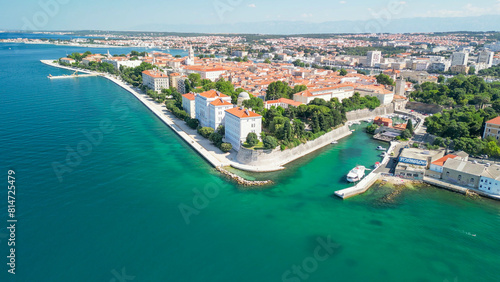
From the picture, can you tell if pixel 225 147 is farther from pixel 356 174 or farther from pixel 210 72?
pixel 210 72

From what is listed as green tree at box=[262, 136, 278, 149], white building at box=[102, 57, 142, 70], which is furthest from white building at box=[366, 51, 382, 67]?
green tree at box=[262, 136, 278, 149]

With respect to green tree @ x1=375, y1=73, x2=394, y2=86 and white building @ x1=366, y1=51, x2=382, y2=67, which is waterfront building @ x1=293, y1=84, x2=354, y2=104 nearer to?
green tree @ x1=375, y1=73, x2=394, y2=86

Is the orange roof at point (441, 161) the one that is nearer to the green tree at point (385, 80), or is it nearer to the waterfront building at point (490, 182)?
the waterfront building at point (490, 182)

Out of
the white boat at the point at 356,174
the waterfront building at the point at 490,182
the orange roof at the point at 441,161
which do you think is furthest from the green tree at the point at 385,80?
the white boat at the point at 356,174

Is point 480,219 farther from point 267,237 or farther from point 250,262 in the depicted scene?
point 250,262
